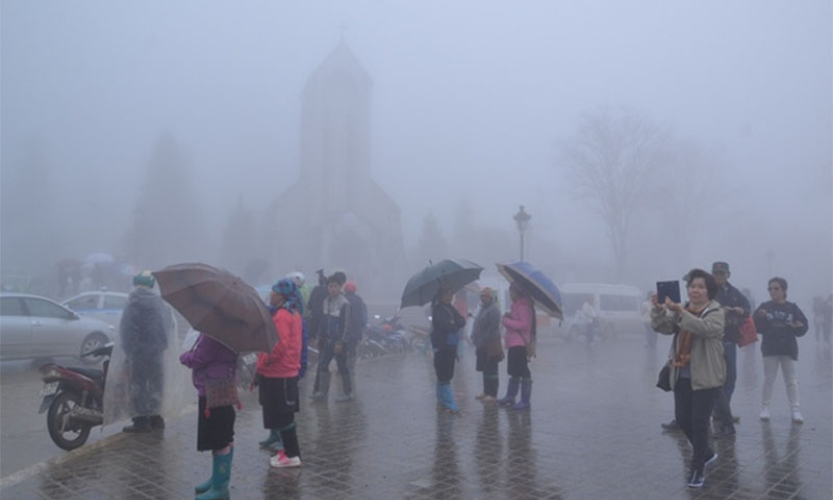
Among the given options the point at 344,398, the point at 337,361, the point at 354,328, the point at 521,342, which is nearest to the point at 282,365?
the point at 337,361

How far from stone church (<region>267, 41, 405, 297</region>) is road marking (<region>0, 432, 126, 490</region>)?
147 ft

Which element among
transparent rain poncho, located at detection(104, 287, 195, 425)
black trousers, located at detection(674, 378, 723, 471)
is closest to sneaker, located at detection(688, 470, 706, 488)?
black trousers, located at detection(674, 378, 723, 471)

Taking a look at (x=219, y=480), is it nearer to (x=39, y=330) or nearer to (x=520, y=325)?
(x=520, y=325)

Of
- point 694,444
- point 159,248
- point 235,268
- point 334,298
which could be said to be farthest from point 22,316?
point 159,248

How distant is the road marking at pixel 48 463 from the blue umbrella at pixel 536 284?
507 centimetres

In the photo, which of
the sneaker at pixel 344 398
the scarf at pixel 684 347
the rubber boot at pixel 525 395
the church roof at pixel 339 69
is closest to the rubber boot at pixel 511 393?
the rubber boot at pixel 525 395

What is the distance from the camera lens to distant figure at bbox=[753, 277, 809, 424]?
8.03 m

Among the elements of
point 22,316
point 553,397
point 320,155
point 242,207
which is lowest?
point 553,397

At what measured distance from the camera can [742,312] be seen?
755cm

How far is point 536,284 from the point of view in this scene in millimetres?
8828

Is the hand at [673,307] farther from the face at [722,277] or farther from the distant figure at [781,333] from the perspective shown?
the distant figure at [781,333]

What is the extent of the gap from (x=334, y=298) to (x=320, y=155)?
2056 inches

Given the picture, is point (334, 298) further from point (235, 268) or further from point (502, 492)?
point (235, 268)

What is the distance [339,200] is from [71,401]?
2059 inches
